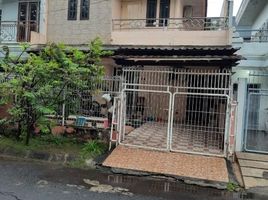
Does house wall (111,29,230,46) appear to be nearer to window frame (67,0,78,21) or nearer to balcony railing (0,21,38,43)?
window frame (67,0,78,21)

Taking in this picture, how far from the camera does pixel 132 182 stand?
23.2ft

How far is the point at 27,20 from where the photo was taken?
17438 millimetres

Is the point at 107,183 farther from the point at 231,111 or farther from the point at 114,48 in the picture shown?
the point at 114,48

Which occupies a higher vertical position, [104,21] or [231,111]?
[104,21]

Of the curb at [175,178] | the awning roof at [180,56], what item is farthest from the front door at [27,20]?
the curb at [175,178]

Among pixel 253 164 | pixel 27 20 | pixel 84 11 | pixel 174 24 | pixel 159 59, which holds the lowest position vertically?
pixel 253 164

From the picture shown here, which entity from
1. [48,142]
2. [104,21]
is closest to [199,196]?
[48,142]

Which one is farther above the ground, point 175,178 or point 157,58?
point 157,58

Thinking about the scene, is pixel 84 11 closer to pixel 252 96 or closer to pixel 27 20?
pixel 27 20

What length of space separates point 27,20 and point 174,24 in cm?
750

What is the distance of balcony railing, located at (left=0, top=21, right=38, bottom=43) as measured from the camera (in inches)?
667

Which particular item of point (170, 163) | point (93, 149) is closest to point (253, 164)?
point (170, 163)

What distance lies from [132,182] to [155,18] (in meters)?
10.6

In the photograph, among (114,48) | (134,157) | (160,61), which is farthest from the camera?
(114,48)
